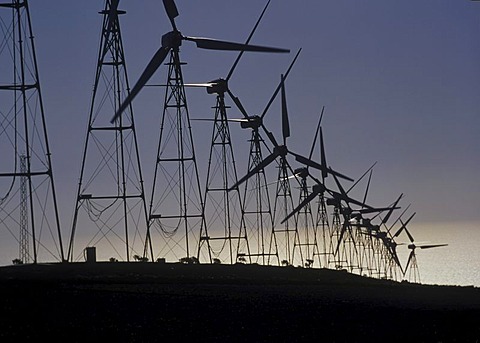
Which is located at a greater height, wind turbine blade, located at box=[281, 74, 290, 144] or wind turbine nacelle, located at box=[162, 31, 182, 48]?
wind turbine blade, located at box=[281, 74, 290, 144]

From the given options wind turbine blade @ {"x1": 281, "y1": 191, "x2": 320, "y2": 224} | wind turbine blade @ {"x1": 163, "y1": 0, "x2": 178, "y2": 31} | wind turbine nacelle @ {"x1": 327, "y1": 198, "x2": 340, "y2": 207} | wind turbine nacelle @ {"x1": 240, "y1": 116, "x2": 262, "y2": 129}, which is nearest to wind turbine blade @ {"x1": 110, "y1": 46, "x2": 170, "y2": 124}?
wind turbine blade @ {"x1": 163, "y1": 0, "x2": 178, "y2": 31}

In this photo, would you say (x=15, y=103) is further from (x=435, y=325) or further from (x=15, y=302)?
(x=435, y=325)

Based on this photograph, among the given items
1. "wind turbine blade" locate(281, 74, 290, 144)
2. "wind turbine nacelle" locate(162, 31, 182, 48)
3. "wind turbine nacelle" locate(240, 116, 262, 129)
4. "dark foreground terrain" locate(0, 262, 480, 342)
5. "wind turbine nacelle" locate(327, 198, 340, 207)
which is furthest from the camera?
"wind turbine nacelle" locate(327, 198, 340, 207)

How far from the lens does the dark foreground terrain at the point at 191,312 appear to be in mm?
32938

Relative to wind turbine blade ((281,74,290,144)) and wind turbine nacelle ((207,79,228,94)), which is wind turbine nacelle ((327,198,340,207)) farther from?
wind turbine nacelle ((207,79,228,94))

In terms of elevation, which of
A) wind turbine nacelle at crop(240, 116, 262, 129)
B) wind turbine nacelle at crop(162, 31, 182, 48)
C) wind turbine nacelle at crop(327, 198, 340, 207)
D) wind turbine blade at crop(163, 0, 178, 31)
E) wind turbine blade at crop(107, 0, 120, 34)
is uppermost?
wind turbine nacelle at crop(327, 198, 340, 207)

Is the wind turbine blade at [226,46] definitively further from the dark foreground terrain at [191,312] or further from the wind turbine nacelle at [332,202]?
the wind turbine nacelle at [332,202]

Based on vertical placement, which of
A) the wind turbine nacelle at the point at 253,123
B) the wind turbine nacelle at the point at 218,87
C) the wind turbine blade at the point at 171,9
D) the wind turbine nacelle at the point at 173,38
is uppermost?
the wind turbine nacelle at the point at 253,123

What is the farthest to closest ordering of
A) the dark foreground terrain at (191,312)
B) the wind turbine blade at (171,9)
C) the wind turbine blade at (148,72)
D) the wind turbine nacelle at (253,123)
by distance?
1. the wind turbine nacelle at (253,123)
2. the wind turbine blade at (171,9)
3. the wind turbine blade at (148,72)
4. the dark foreground terrain at (191,312)

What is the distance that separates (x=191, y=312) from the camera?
38.6m

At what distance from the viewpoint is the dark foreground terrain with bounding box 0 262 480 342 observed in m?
32.9

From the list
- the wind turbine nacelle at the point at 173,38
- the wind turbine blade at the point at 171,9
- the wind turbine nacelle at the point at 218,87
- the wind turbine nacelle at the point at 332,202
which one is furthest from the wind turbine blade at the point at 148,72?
the wind turbine nacelle at the point at 332,202

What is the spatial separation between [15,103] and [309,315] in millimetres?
22445

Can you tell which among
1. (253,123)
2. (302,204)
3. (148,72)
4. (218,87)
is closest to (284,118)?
(253,123)
